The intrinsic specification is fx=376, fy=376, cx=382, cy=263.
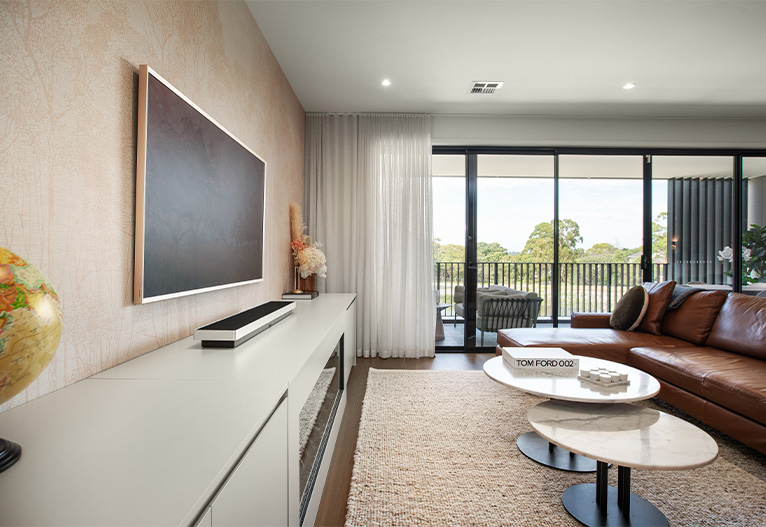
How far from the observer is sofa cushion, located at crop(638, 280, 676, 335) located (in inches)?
125

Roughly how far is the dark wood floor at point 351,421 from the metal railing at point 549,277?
30.5 inches

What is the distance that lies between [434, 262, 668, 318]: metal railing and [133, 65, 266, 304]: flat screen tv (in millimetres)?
2641

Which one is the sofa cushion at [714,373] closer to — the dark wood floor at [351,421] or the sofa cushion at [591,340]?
the sofa cushion at [591,340]

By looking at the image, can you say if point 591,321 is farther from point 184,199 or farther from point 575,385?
point 184,199

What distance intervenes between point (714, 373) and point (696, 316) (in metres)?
0.96

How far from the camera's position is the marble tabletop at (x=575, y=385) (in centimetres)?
168

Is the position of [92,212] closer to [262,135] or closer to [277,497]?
[277,497]

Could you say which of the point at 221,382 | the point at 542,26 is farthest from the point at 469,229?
the point at 221,382

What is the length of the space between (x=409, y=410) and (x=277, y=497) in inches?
67.4

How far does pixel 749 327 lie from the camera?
254cm

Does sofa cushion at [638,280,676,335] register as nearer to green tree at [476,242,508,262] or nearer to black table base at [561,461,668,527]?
green tree at [476,242,508,262]

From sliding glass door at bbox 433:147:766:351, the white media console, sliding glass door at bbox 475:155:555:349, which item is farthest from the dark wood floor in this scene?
sliding glass door at bbox 475:155:555:349

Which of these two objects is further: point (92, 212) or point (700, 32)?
point (700, 32)

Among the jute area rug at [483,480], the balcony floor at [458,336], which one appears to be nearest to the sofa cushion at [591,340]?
the jute area rug at [483,480]
